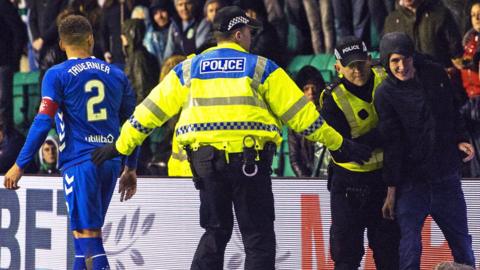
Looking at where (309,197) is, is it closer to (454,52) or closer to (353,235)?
(353,235)

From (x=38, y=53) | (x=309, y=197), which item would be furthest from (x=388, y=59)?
(x=38, y=53)

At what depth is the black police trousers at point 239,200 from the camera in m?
9.35

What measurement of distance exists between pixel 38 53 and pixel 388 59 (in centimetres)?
855

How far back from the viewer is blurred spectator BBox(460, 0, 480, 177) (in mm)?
12891

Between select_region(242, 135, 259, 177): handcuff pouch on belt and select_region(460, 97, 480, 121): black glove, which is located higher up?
select_region(460, 97, 480, 121): black glove

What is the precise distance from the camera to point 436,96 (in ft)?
32.5

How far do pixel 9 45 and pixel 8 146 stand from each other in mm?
2889

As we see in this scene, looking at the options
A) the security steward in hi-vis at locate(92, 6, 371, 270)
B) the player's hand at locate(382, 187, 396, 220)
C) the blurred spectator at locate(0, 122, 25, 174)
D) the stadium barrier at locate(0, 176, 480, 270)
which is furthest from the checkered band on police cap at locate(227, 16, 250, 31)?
the blurred spectator at locate(0, 122, 25, 174)

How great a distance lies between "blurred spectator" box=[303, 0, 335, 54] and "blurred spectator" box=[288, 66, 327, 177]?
101 centimetres

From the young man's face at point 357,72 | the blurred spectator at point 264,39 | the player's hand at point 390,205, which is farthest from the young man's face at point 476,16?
the player's hand at point 390,205

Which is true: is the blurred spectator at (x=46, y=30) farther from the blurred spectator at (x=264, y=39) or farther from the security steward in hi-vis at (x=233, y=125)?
the security steward in hi-vis at (x=233, y=125)

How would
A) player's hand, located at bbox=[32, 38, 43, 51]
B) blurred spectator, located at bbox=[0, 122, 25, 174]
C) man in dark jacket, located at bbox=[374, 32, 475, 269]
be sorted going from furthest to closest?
player's hand, located at bbox=[32, 38, 43, 51]
blurred spectator, located at bbox=[0, 122, 25, 174]
man in dark jacket, located at bbox=[374, 32, 475, 269]

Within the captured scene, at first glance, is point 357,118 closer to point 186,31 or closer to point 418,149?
point 418,149

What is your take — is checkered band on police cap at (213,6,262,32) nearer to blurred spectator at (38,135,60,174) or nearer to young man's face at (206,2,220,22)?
young man's face at (206,2,220,22)
